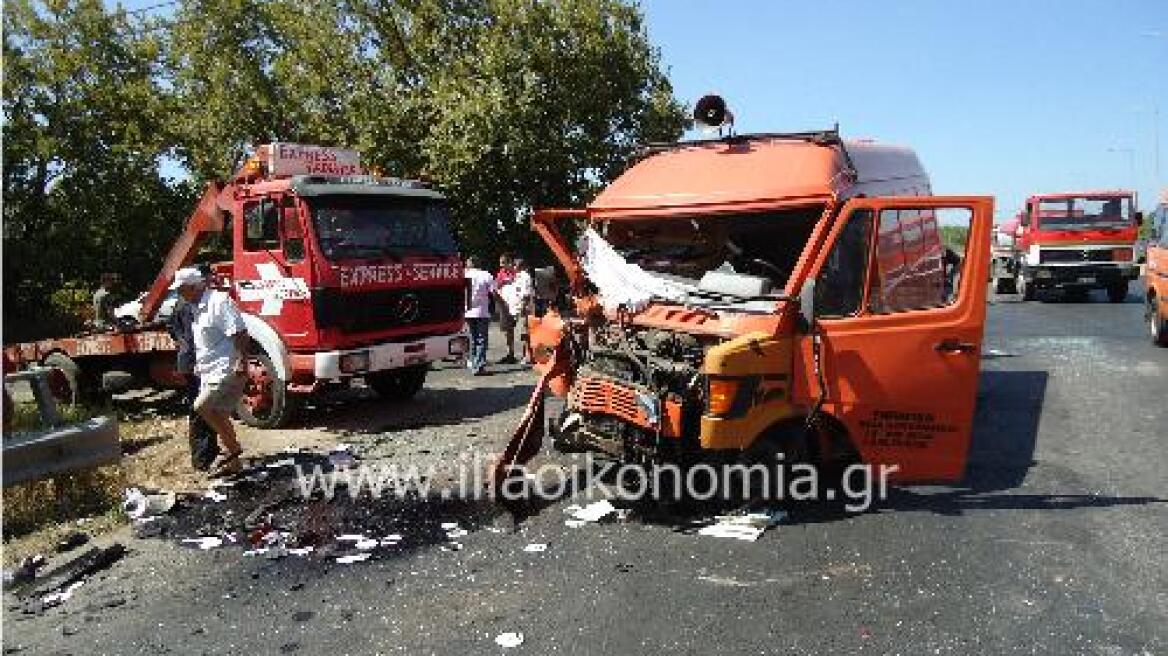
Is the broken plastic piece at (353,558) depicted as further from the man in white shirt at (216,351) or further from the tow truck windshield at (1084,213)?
the tow truck windshield at (1084,213)

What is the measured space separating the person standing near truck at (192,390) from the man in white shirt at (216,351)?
171 mm

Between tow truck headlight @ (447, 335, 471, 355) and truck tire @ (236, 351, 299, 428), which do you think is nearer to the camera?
truck tire @ (236, 351, 299, 428)

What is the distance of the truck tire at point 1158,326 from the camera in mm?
11164

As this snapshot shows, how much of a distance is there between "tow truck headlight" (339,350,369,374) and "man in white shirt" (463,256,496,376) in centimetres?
325

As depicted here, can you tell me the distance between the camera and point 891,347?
5.09 m

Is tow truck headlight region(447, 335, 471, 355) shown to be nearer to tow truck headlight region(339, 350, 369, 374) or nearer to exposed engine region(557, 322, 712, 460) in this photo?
tow truck headlight region(339, 350, 369, 374)

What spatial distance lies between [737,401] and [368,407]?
573 centimetres

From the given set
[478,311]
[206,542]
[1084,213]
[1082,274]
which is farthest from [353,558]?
[1084,213]

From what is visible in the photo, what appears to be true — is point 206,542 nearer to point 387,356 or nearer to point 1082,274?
point 387,356

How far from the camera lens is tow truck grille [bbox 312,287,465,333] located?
317 inches

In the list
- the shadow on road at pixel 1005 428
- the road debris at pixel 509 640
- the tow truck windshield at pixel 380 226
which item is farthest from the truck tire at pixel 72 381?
the shadow on road at pixel 1005 428

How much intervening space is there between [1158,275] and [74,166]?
72.8 feet

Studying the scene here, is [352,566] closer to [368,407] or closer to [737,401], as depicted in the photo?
[737,401]

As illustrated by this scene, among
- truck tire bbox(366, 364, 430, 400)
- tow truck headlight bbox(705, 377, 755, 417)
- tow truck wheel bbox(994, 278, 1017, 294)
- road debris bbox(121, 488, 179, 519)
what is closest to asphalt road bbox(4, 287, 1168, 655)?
road debris bbox(121, 488, 179, 519)
